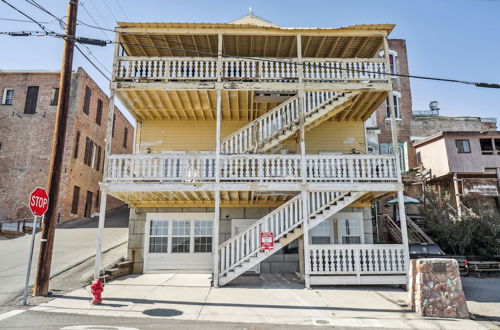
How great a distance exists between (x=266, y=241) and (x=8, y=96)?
2441 centimetres

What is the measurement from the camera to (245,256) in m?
10.2

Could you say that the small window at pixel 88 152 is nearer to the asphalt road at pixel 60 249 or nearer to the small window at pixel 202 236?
the asphalt road at pixel 60 249

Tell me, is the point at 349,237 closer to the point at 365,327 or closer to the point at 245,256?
the point at 245,256

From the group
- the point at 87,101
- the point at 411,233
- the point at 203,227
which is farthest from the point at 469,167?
the point at 87,101

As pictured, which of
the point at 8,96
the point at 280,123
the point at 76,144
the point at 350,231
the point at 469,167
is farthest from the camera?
the point at 8,96

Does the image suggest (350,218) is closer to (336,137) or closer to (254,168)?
(336,137)

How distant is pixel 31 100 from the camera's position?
2381 centimetres

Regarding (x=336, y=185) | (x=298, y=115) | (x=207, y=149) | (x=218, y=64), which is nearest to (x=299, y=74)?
(x=298, y=115)

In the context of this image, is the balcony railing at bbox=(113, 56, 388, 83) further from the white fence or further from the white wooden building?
→ the white fence

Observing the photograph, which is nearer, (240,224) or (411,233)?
(240,224)

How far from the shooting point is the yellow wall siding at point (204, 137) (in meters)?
13.8

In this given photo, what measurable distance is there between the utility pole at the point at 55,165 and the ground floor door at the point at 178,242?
4.71m

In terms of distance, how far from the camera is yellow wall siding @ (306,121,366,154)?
14039mm

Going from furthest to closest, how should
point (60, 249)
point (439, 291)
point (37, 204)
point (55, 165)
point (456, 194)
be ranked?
point (456, 194), point (60, 249), point (55, 165), point (37, 204), point (439, 291)
